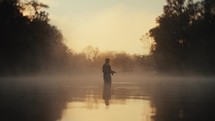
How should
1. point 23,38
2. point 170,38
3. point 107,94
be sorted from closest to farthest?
point 107,94
point 23,38
point 170,38

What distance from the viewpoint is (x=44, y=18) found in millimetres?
92438

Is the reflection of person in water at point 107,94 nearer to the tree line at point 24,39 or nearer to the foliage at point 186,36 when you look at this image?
the tree line at point 24,39

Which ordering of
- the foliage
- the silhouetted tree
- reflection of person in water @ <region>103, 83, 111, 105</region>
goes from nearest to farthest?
reflection of person in water @ <region>103, 83, 111, 105</region> → the silhouetted tree → the foliage

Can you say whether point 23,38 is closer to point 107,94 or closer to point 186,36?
point 186,36

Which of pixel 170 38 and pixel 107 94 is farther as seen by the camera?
pixel 170 38

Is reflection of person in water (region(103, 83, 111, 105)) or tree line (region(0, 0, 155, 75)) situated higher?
tree line (region(0, 0, 155, 75))

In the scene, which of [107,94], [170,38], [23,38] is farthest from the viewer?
[170,38]

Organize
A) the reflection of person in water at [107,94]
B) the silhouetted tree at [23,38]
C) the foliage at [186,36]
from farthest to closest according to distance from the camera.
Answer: the foliage at [186,36] → the silhouetted tree at [23,38] → the reflection of person in water at [107,94]

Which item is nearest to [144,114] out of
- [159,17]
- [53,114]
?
[53,114]

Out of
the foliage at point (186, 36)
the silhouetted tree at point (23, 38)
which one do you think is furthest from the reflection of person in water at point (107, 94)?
the foliage at point (186, 36)

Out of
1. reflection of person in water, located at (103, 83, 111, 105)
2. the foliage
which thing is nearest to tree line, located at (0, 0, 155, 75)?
the foliage

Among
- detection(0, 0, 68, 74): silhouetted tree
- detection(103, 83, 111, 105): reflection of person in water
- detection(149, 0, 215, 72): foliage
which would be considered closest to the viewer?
detection(103, 83, 111, 105): reflection of person in water

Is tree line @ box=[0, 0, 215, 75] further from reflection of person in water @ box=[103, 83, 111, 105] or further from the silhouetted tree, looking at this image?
reflection of person in water @ box=[103, 83, 111, 105]

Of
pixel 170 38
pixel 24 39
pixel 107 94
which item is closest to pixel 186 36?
pixel 170 38
